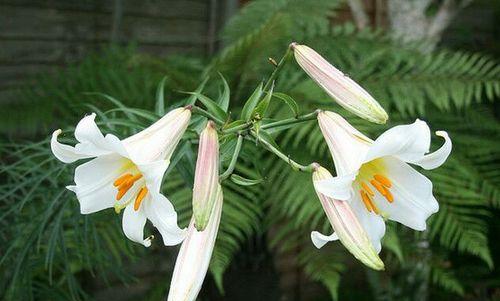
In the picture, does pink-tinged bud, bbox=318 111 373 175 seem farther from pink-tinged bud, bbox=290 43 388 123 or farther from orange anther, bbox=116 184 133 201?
orange anther, bbox=116 184 133 201

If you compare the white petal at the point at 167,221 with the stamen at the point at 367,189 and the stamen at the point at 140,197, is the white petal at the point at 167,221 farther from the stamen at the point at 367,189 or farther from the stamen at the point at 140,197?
the stamen at the point at 367,189

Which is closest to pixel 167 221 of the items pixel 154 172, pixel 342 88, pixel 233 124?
pixel 154 172

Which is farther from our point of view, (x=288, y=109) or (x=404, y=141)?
(x=288, y=109)

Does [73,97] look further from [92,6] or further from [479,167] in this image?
[479,167]

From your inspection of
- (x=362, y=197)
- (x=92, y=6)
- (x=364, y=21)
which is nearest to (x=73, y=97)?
(x=92, y=6)

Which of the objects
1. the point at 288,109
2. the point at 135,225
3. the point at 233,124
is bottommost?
the point at 288,109

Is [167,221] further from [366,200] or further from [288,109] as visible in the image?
[288,109]
